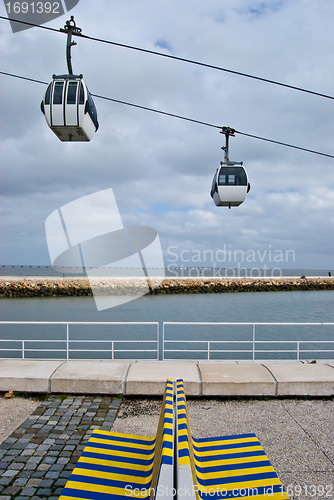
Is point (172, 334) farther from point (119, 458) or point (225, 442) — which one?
point (119, 458)

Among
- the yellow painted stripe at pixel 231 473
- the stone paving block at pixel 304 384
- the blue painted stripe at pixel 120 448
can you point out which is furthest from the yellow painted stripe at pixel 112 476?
the stone paving block at pixel 304 384

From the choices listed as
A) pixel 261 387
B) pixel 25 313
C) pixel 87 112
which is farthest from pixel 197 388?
pixel 25 313

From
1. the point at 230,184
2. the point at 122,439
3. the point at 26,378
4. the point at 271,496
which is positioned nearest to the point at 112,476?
the point at 122,439

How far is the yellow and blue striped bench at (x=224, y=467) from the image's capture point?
2.17 metres

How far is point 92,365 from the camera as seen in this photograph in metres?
5.91

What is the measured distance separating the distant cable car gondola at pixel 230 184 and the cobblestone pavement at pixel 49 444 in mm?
5422

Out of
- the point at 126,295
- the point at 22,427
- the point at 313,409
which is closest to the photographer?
the point at 22,427

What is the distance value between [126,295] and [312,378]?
52.0 m

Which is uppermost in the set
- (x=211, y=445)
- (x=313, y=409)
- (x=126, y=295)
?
(x=211, y=445)

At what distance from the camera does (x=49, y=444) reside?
3906 millimetres

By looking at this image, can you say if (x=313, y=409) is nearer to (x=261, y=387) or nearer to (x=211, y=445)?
(x=261, y=387)

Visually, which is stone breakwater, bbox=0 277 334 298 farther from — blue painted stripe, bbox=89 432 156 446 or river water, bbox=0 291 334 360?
blue painted stripe, bbox=89 432 156 446

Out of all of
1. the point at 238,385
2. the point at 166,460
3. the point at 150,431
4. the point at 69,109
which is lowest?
the point at 150,431

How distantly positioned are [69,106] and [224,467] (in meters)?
5.33
